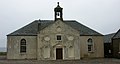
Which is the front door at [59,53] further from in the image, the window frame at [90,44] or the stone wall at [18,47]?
the window frame at [90,44]

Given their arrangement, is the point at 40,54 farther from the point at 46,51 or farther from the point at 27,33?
the point at 27,33

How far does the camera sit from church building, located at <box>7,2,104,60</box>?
38.5 metres

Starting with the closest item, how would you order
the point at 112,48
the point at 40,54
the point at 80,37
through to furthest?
the point at 40,54 < the point at 80,37 < the point at 112,48

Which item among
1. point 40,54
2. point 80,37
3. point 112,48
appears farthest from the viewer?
point 112,48


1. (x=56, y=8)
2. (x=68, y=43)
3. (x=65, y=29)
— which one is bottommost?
(x=68, y=43)

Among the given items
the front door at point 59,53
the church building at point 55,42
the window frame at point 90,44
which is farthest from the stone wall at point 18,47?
the window frame at point 90,44

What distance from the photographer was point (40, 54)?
38.3 metres

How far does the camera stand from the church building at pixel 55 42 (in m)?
38.5

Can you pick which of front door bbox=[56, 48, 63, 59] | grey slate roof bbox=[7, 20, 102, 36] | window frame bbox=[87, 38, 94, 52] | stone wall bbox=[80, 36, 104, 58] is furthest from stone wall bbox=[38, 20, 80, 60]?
window frame bbox=[87, 38, 94, 52]

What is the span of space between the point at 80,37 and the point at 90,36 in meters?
1.98

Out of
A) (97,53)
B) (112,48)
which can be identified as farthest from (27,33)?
(112,48)

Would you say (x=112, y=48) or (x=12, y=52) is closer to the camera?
(x=12, y=52)

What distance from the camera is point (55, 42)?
38.7 m

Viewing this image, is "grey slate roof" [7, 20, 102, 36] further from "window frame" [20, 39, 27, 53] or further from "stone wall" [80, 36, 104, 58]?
"window frame" [20, 39, 27, 53]
